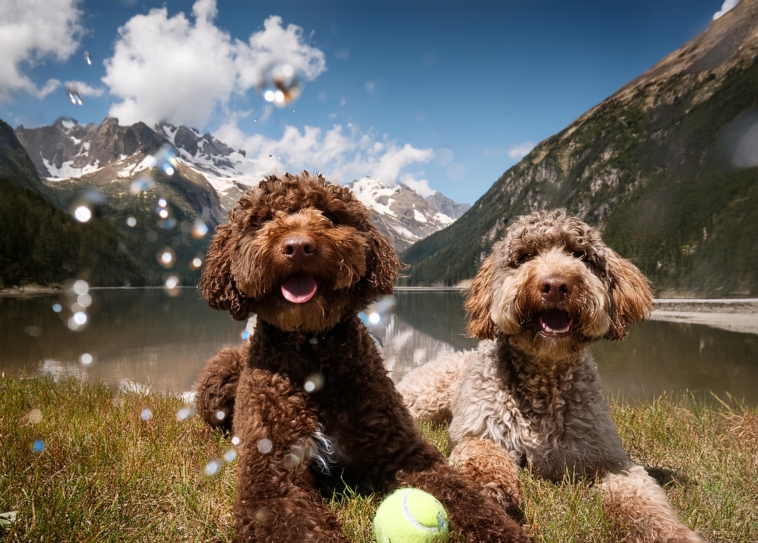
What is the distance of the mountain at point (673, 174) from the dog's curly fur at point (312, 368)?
63.8 m

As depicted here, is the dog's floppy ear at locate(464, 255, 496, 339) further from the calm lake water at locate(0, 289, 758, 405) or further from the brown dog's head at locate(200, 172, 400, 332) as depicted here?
the calm lake water at locate(0, 289, 758, 405)

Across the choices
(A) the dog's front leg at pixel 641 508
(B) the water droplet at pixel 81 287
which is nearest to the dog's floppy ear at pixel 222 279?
(A) the dog's front leg at pixel 641 508

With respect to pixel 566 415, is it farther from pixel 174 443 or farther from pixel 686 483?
pixel 174 443

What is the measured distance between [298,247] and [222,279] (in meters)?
0.96

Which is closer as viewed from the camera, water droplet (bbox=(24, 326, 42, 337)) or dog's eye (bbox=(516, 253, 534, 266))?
dog's eye (bbox=(516, 253, 534, 266))

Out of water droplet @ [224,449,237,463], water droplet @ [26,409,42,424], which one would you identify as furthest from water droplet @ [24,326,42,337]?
water droplet @ [224,449,237,463]

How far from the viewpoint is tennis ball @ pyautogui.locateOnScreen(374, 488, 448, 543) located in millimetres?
2377

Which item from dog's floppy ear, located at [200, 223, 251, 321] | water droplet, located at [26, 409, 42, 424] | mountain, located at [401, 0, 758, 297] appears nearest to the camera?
dog's floppy ear, located at [200, 223, 251, 321]

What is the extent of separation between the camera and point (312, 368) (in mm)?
3240

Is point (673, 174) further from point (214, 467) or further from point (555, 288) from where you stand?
point (214, 467)

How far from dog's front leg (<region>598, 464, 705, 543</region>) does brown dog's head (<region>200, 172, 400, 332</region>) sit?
217 centimetres

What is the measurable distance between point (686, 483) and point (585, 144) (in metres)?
193

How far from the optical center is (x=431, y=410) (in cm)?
550

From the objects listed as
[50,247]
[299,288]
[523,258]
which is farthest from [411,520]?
[50,247]
